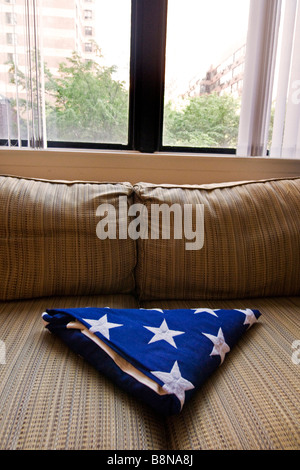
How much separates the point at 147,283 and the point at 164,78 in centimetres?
94

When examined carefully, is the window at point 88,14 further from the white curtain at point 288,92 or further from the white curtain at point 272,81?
the white curtain at point 288,92

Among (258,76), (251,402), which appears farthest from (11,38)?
(251,402)

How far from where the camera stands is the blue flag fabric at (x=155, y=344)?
2.09 ft

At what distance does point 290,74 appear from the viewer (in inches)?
52.5

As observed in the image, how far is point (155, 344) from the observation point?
734mm

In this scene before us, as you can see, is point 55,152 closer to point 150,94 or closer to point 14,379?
point 150,94

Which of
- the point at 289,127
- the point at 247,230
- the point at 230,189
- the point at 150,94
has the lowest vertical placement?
the point at 247,230

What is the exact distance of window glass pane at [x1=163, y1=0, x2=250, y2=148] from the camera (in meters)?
1.43

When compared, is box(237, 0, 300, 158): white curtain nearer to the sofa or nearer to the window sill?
the window sill

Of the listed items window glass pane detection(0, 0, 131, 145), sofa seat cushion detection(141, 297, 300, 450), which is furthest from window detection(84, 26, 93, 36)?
sofa seat cushion detection(141, 297, 300, 450)

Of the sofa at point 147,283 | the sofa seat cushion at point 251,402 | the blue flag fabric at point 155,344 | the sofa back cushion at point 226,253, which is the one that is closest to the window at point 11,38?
the sofa at point 147,283

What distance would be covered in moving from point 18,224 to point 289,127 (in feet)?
3.73

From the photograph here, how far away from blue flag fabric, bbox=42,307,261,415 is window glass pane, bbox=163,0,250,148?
0.94 meters

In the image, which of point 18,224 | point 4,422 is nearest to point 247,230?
point 18,224
